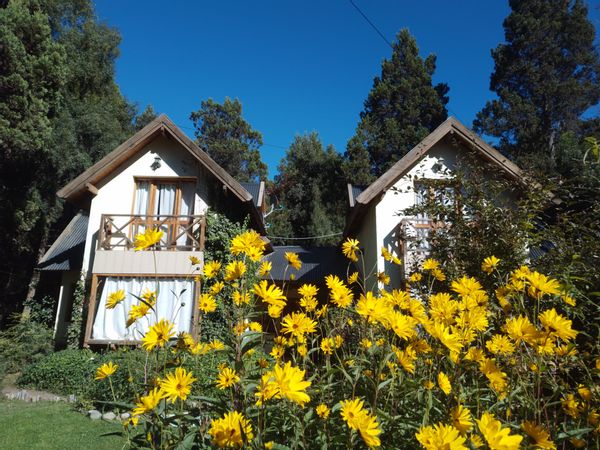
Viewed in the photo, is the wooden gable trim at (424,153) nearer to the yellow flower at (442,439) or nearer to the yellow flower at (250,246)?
the yellow flower at (250,246)

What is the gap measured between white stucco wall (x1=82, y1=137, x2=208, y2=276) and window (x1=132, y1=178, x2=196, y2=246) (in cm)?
17

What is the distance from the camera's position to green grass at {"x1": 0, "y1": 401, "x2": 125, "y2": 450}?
15.7 feet

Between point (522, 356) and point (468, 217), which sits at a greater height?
point (468, 217)

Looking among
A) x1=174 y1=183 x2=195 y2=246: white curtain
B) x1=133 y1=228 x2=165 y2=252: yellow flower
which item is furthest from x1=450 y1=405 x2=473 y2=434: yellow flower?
x1=174 y1=183 x2=195 y2=246: white curtain

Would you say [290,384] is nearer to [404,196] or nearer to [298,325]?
[298,325]

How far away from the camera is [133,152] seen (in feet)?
35.8

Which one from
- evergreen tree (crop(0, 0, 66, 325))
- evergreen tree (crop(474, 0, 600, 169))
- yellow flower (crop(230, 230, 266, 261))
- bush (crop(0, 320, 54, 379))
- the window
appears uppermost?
evergreen tree (crop(474, 0, 600, 169))

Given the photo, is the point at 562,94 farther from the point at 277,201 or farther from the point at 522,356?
the point at 522,356

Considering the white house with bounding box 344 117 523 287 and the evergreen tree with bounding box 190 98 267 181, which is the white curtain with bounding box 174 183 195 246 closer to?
the white house with bounding box 344 117 523 287

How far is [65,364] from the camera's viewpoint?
838 cm

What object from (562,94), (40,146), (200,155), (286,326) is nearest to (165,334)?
(286,326)

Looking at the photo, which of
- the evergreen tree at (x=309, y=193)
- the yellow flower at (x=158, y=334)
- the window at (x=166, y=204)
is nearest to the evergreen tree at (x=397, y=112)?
A: the evergreen tree at (x=309, y=193)

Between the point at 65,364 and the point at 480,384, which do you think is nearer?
the point at 480,384

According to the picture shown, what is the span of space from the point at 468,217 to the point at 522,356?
404 centimetres
